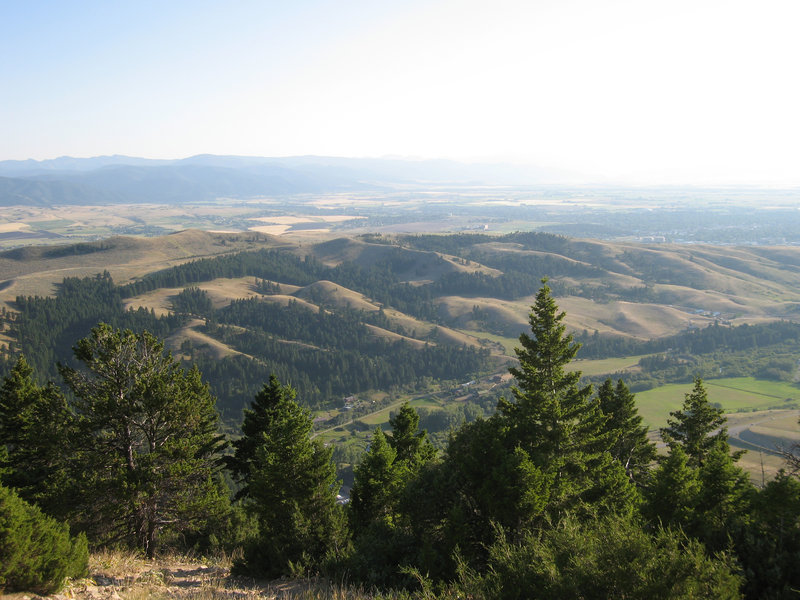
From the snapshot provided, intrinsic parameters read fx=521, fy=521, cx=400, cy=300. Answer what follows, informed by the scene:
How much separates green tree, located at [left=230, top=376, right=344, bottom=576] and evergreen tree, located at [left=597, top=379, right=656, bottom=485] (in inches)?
706

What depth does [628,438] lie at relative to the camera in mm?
32531

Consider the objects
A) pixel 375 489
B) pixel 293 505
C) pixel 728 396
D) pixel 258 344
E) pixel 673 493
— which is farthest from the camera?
pixel 258 344

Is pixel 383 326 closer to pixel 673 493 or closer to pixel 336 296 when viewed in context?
pixel 336 296

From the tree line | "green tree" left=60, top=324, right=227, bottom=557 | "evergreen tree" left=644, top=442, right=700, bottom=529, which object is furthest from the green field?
"green tree" left=60, top=324, right=227, bottom=557

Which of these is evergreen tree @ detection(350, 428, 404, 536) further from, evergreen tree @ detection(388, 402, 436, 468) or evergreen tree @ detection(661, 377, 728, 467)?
evergreen tree @ detection(661, 377, 728, 467)

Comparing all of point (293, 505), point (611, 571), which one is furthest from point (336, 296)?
point (611, 571)

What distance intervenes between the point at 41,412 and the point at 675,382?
427ft

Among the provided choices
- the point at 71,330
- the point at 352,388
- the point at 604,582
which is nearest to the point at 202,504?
the point at 604,582

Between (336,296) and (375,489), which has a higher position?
(375,489)

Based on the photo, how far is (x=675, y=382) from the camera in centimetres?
12356

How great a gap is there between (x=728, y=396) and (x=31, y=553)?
125484 mm

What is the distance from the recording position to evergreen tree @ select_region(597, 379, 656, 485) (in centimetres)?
3234

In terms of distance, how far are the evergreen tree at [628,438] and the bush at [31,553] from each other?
28.0 meters

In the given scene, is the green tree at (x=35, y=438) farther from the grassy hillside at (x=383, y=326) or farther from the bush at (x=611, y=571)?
the grassy hillside at (x=383, y=326)
